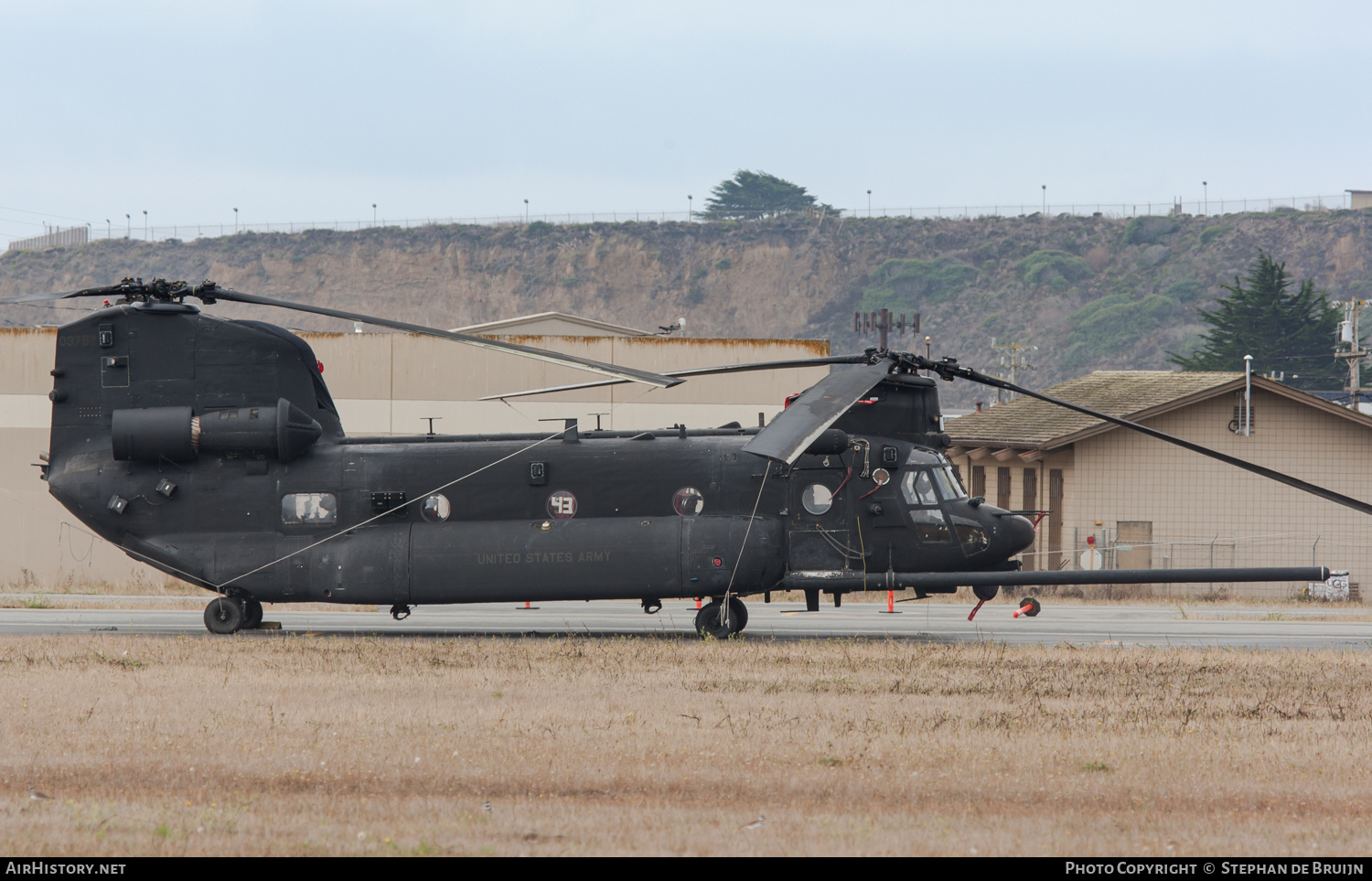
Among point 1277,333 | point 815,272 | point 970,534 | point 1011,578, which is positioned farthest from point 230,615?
point 815,272

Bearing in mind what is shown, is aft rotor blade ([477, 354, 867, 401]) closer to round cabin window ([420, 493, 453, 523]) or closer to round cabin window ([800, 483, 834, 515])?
round cabin window ([420, 493, 453, 523])

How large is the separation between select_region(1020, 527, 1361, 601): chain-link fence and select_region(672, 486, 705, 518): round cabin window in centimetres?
1555

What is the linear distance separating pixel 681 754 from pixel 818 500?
8.86m

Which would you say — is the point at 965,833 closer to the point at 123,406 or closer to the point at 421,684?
the point at 421,684

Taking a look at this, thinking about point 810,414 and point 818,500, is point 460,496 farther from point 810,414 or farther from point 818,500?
point 810,414

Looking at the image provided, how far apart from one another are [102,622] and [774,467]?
480 inches

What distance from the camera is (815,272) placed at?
178 meters

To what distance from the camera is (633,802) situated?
852 cm

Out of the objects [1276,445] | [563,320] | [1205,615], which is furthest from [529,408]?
[1276,445]

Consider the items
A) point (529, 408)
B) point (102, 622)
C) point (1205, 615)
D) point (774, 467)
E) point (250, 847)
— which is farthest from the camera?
point (529, 408)

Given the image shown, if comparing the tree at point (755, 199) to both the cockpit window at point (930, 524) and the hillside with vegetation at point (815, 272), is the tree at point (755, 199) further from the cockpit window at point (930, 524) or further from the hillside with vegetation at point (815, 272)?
the cockpit window at point (930, 524)

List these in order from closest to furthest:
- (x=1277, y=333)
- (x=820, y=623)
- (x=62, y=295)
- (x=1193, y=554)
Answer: (x=62, y=295) → (x=820, y=623) → (x=1193, y=554) → (x=1277, y=333)

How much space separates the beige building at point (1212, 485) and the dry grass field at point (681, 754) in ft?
52.8

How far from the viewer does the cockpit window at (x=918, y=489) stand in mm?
18516
